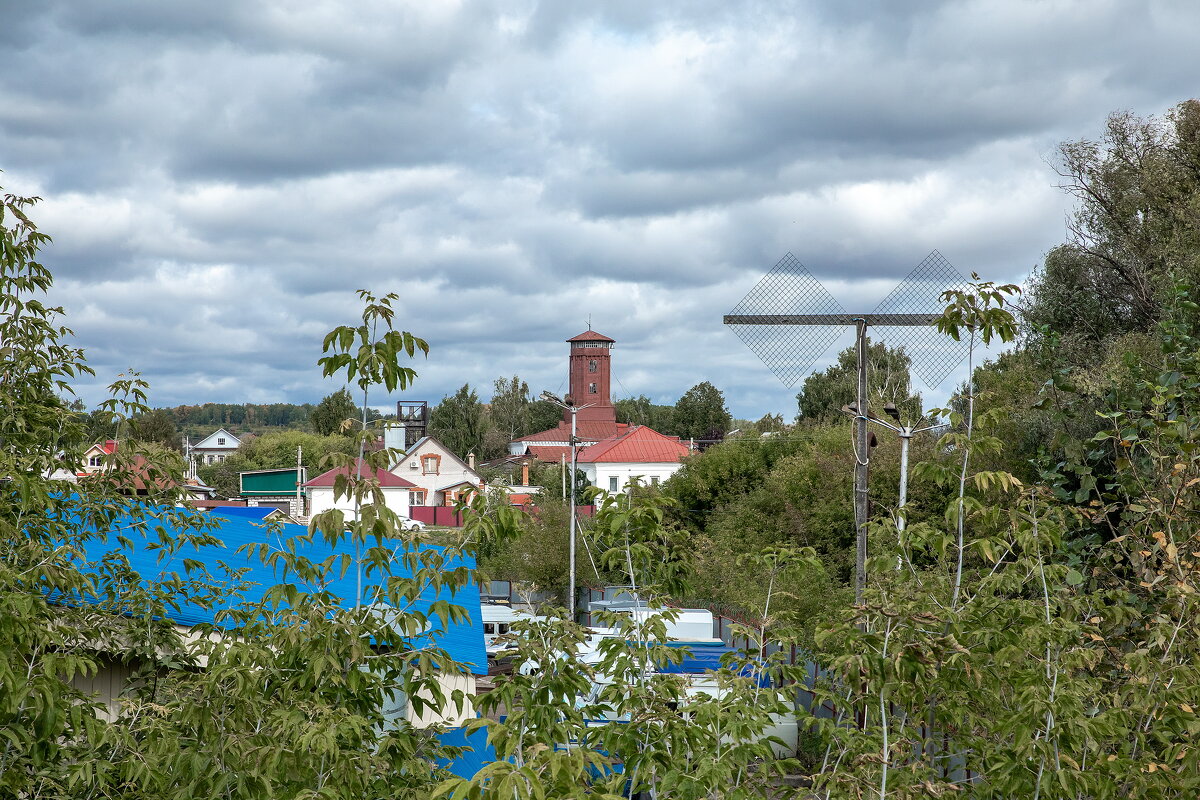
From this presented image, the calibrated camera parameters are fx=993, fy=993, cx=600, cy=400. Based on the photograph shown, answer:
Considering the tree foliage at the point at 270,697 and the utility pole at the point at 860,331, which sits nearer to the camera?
the tree foliage at the point at 270,697

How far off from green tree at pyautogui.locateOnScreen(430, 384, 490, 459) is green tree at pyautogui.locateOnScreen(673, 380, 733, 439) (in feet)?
58.5

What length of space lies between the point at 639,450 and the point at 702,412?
71.5 ft

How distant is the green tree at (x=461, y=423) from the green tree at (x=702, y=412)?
17.8m

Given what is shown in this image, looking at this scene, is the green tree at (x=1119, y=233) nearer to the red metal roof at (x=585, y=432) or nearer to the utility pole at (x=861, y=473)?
the utility pole at (x=861, y=473)

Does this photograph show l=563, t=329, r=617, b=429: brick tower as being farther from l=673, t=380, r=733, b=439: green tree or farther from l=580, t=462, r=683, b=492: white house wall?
l=580, t=462, r=683, b=492: white house wall

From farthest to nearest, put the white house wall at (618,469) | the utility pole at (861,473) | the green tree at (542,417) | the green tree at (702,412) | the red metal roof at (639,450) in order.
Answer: the green tree at (542,417) → the green tree at (702,412) → the red metal roof at (639,450) → the white house wall at (618,469) → the utility pole at (861,473)

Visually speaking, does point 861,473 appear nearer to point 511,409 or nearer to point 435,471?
point 435,471

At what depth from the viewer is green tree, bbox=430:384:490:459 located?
8544 centimetres

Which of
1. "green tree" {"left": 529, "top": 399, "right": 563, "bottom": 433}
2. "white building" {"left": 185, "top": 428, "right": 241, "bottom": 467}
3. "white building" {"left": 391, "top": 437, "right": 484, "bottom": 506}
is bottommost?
"white building" {"left": 391, "top": 437, "right": 484, "bottom": 506}

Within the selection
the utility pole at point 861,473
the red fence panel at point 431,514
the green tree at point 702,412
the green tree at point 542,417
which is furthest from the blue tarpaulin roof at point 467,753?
the green tree at point 542,417

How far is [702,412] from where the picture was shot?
84.6 meters

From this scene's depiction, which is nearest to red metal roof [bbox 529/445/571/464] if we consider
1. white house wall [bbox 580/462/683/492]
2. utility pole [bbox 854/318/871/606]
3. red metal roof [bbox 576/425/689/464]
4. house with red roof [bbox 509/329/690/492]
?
house with red roof [bbox 509/329/690/492]

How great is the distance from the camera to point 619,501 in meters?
4.53

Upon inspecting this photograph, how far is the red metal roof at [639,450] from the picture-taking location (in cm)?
6325
